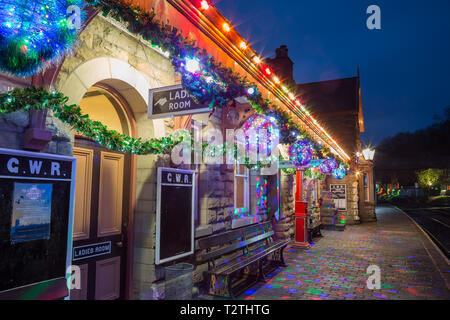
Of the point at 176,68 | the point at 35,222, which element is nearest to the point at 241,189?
the point at 176,68

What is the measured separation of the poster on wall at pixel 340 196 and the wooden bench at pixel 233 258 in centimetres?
1108

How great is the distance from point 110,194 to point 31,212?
1.64 metres

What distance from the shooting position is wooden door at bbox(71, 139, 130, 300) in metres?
3.98

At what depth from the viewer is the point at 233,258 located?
19.0 feet

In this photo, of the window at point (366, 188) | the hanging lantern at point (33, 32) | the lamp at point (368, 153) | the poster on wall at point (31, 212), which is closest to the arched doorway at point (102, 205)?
the poster on wall at point (31, 212)

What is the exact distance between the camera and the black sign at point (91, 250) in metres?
3.88

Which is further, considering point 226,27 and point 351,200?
point 351,200

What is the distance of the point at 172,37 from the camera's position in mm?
3549

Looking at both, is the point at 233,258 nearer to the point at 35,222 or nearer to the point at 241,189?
the point at 241,189

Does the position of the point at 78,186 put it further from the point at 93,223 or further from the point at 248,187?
the point at 248,187

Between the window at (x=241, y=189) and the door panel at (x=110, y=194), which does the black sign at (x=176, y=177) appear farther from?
the window at (x=241, y=189)
